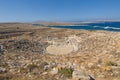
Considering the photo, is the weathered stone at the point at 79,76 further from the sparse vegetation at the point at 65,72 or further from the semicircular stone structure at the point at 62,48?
the semicircular stone structure at the point at 62,48

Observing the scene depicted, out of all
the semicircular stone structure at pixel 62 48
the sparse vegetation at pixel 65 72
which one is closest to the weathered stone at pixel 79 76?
the sparse vegetation at pixel 65 72

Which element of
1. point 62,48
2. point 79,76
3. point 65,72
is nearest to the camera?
point 79,76

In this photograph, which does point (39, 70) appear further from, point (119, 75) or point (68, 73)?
point (119, 75)

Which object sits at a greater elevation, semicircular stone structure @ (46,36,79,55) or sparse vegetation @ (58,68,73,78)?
sparse vegetation @ (58,68,73,78)

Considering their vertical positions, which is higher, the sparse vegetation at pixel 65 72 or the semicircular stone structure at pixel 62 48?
the sparse vegetation at pixel 65 72

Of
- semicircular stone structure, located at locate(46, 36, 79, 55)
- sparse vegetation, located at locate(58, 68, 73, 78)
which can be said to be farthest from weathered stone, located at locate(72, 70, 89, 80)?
semicircular stone structure, located at locate(46, 36, 79, 55)

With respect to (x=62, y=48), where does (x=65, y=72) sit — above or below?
above

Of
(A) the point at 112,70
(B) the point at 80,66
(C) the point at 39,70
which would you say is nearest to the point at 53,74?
(C) the point at 39,70

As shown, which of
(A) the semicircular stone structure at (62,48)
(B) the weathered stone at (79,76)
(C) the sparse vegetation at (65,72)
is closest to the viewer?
(B) the weathered stone at (79,76)

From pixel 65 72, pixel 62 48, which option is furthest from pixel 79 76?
pixel 62 48

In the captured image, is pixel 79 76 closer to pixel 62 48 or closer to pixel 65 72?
pixel 65 72

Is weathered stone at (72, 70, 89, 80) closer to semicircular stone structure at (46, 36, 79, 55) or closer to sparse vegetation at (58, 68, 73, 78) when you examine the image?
sparse vegetation at (58, 68, 73, 78)
